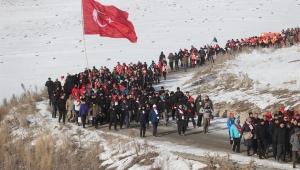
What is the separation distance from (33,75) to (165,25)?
81.5 feet

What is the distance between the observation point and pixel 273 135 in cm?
1484

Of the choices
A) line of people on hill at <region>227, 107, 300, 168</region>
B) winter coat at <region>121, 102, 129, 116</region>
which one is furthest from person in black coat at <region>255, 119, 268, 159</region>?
winter coat at <region>121, 102, 129, 116</region>

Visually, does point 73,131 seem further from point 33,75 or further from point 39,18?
point 39,18

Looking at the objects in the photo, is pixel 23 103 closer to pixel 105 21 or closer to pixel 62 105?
pixel 62 105

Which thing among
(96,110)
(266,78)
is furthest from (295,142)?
(266,78)

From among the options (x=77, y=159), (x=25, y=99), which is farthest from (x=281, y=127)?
(x=25, y=99)

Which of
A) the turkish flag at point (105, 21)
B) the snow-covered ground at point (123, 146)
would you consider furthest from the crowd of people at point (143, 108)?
the turkish flag at point (105, 21)

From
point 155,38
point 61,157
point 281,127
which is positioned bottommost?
point 61,157

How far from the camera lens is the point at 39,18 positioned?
72625mm

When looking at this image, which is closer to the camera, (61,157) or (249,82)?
(61,157)

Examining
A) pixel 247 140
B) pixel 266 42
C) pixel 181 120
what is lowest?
pixel 247 140

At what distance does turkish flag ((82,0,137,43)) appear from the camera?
21.8m

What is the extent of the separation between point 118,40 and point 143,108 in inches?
1426

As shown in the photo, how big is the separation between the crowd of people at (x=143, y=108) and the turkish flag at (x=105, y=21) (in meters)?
2.71
